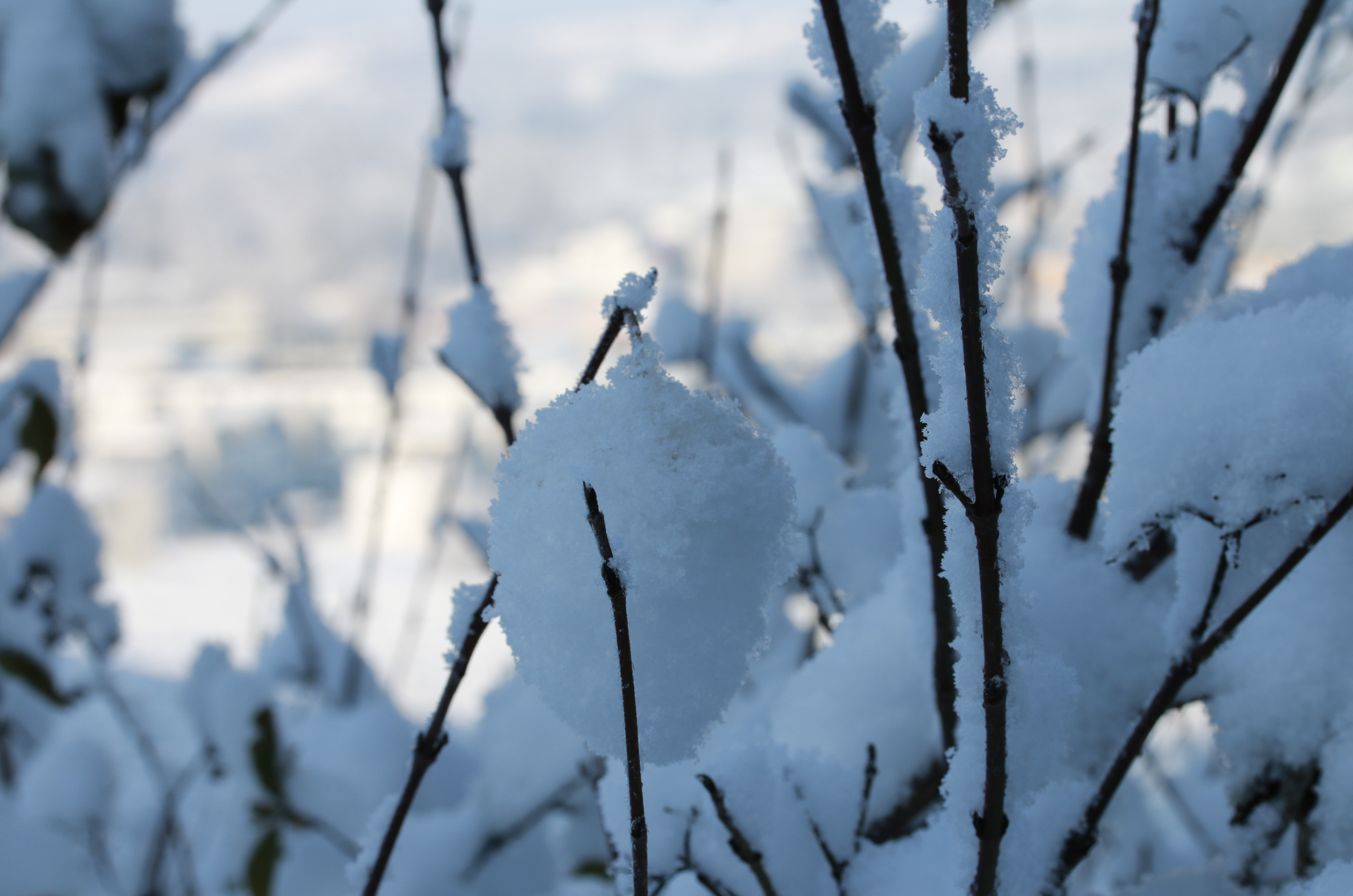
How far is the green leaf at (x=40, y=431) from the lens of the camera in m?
0.85

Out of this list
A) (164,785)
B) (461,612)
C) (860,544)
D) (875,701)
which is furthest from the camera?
(164,785)

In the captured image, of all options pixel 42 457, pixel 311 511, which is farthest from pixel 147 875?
pixel 311 511

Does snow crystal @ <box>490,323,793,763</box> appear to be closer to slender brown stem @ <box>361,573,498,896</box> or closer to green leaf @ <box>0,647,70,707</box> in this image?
slender brown stem @ <box>361,573,498,896</box>

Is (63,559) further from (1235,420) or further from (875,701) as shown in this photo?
(1235,420)

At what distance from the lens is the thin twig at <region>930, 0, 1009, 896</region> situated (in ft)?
0.70

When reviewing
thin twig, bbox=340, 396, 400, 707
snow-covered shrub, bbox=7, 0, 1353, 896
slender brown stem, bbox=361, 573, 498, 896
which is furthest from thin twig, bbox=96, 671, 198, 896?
slender brown stem, bbox=361, 573, 498, 896

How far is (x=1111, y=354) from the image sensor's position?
1.37 feet

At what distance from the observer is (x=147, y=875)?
906mm

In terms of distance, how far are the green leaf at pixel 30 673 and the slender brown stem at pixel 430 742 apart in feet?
2.33

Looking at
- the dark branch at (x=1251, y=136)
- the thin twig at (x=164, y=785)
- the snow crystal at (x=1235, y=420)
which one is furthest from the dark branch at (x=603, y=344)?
the thin twig at (x=164, y=785)

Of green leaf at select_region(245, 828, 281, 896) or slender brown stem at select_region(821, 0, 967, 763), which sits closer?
slender brown stem at select_region(821, 0, 967, 763)

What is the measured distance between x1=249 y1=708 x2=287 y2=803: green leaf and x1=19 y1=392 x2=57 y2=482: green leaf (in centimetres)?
36

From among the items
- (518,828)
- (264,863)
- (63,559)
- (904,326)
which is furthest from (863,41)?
(63,559)

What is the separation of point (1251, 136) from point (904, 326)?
0.69 feet
